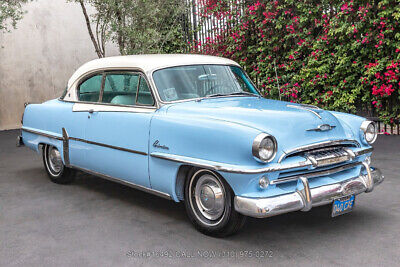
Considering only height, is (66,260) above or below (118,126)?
below

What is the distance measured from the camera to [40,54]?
44.8 ft

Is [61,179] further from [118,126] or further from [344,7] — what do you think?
[344,7]

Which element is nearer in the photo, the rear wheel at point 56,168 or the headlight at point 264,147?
the headlight at point 264,147

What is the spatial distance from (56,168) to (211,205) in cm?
310

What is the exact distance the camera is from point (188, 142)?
13.7 ft

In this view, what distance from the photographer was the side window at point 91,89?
18.5ft

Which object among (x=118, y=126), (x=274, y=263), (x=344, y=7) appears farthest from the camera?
(x=344, y=7)

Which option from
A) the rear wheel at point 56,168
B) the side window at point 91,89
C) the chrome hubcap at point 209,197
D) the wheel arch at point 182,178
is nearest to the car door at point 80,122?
the side window at point 91,89

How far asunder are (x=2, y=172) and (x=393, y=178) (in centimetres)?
567

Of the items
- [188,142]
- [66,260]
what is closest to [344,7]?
[188,142]

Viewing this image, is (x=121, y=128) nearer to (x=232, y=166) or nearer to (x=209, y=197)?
(x=209, y=197)

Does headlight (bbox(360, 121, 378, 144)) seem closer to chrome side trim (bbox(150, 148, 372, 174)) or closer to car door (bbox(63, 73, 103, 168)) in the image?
chrome side trim (bbox(150, 148, 372, 174))

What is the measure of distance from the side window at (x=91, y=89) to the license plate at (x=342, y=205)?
301 cm

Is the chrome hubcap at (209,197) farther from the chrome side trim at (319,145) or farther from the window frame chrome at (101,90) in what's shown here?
the window frame chrome at (101,90)
